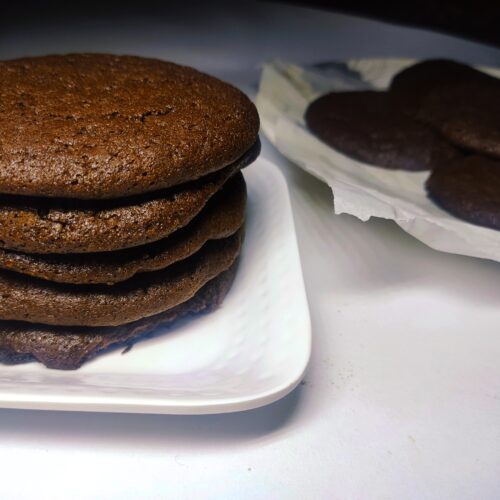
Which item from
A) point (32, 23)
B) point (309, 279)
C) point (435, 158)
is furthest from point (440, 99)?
point (32, 23)

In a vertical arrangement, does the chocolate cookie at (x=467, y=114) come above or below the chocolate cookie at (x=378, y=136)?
above

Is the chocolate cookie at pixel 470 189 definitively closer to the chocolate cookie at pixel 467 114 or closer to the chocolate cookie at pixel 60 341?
the chocolate cookie at pixel 467 114

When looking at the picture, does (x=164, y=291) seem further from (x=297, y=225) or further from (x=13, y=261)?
(x=297, y=225)

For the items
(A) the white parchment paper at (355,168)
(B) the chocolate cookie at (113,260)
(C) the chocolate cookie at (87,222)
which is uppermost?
(C) the chocolate cookie at (87,222)

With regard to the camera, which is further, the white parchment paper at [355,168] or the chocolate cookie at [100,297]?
the white parchment paper at [355,168]

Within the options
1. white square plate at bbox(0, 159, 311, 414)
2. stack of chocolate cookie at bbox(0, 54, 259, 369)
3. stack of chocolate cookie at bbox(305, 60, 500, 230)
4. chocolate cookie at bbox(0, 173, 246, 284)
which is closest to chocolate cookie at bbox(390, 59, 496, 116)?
stack of chocolate cookie at bbox(305, 60, 500, 230)

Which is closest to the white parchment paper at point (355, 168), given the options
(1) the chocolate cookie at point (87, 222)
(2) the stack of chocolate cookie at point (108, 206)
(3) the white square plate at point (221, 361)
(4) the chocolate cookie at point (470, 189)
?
(4) the chocolate cookie at point (470, 189)
